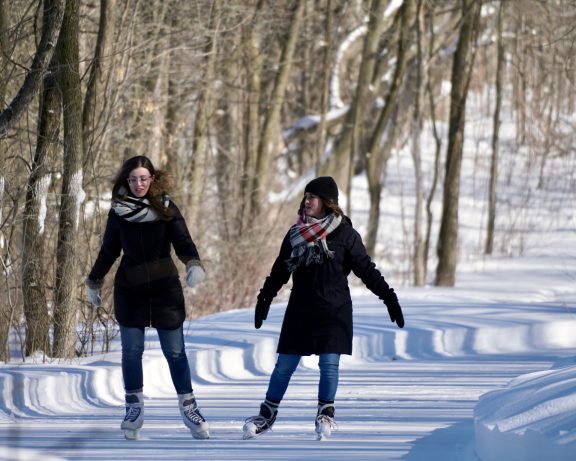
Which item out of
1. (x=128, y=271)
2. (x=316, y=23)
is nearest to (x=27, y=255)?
(x=128, y=271)

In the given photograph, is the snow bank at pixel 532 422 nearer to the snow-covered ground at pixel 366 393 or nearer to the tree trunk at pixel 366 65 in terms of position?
the snow-covered ground at pixel 366 393

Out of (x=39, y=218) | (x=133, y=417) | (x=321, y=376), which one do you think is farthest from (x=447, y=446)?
(x=39, y=218)

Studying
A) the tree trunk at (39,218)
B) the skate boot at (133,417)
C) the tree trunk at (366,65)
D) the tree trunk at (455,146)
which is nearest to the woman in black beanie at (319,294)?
the skate boot at (133,417)

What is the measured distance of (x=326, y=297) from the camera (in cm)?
771

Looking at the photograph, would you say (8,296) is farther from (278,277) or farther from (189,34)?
(189,34)

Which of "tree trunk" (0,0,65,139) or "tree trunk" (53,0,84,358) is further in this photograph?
"tree trunk" (53,0,84,358)

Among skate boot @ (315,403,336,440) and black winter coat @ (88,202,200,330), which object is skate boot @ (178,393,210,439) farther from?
skate boot @ (315,403,336,440)

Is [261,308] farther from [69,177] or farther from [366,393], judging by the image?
[69,177]

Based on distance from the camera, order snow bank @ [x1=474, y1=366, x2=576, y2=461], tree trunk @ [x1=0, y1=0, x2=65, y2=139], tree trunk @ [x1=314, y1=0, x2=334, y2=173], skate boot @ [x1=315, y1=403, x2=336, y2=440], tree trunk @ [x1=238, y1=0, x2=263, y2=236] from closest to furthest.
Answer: snow bank @ [x1=474, y1=366, x2=576, y2=461], skate boot @ [x1=315, y1=403, x2=336, y2=440], tree trunk @ [x1=0, y1=0, x2=65, y2=139], tree trunk @ [x1=238, y1=0, x2=263, y2=236], tree trunk @ [x1=314, y1=0, x2=334, y2=173]

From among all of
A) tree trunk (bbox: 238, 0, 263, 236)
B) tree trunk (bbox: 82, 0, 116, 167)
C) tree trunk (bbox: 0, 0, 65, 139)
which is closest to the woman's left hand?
tree trunk (bbox: 0, 0, 65, 139)

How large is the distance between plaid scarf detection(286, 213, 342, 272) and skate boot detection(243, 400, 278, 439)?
91 cm

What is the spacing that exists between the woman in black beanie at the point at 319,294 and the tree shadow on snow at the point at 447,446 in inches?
24.9

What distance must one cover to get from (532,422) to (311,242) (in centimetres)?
214

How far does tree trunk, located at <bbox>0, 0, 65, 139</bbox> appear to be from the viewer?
9953 millimetres
